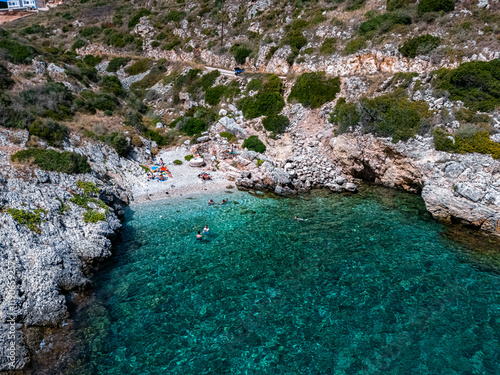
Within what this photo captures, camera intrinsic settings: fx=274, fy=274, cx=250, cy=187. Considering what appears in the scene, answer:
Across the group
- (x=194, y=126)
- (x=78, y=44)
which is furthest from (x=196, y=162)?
(x=78, y=44)

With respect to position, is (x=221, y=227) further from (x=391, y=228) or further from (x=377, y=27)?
(x=377, y=27)

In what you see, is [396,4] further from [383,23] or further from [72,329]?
[72,329]

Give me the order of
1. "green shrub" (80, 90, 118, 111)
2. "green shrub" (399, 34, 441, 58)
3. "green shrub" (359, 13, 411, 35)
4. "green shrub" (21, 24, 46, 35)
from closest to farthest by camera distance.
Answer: "green shrub" (399, 34, 441, 58), "green shrub" (359, 13, 411, 35), "green shrub" (80, 90, 118, 111), "green shrub" (21, 24, 46, 35)

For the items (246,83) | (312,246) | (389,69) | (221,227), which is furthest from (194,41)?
(312,246)

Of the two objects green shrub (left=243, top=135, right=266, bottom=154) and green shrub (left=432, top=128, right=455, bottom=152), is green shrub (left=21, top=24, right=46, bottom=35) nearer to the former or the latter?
green shrub (left=243, top=135, right=266, bottom=154)

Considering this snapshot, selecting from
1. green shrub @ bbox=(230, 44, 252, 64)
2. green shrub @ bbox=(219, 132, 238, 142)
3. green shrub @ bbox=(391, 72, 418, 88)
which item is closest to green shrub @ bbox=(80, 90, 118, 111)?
green shrub @ bbox=(219, 132, 238, 142)

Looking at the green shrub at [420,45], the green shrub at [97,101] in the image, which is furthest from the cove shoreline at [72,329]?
the green shrub at [97,101]

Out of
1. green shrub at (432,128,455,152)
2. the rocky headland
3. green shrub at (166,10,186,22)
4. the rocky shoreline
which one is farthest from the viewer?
green shrub at (166,10,186,22)
